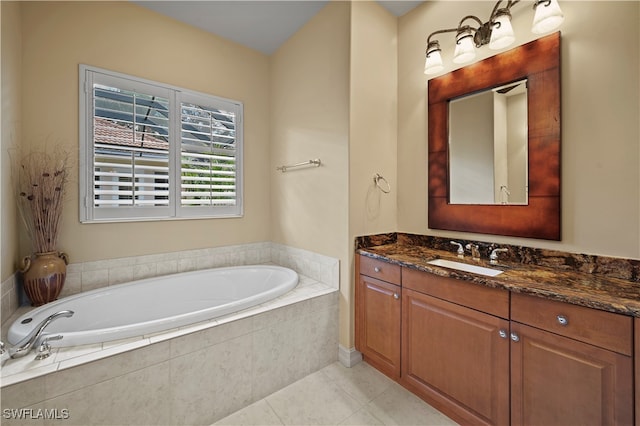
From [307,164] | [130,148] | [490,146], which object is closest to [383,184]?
[307,164]

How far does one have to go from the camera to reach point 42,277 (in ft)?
5.53

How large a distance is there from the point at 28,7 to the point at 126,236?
→ 163 cm

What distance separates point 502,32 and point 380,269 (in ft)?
5.17

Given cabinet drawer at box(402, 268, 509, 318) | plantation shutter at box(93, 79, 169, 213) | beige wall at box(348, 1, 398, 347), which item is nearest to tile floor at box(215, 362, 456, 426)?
beige wall at box(348, 1, 398, 347)

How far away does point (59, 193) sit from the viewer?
1796 mm

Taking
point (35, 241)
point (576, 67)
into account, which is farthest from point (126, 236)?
point (576, 67)

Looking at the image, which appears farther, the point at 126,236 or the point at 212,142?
the point at 212,142

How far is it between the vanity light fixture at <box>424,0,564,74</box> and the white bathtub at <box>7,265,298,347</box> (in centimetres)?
190

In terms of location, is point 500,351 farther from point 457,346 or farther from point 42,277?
point 42,277

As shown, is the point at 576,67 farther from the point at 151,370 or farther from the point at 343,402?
the point at 151,370

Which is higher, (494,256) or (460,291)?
(494,256)

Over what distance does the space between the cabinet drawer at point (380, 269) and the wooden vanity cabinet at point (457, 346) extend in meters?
0.07

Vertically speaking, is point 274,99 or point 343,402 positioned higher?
point 274,99

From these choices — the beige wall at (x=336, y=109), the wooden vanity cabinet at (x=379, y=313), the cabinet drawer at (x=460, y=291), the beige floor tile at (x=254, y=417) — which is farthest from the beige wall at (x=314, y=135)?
the beige floor tile at (x=254, y=417)
